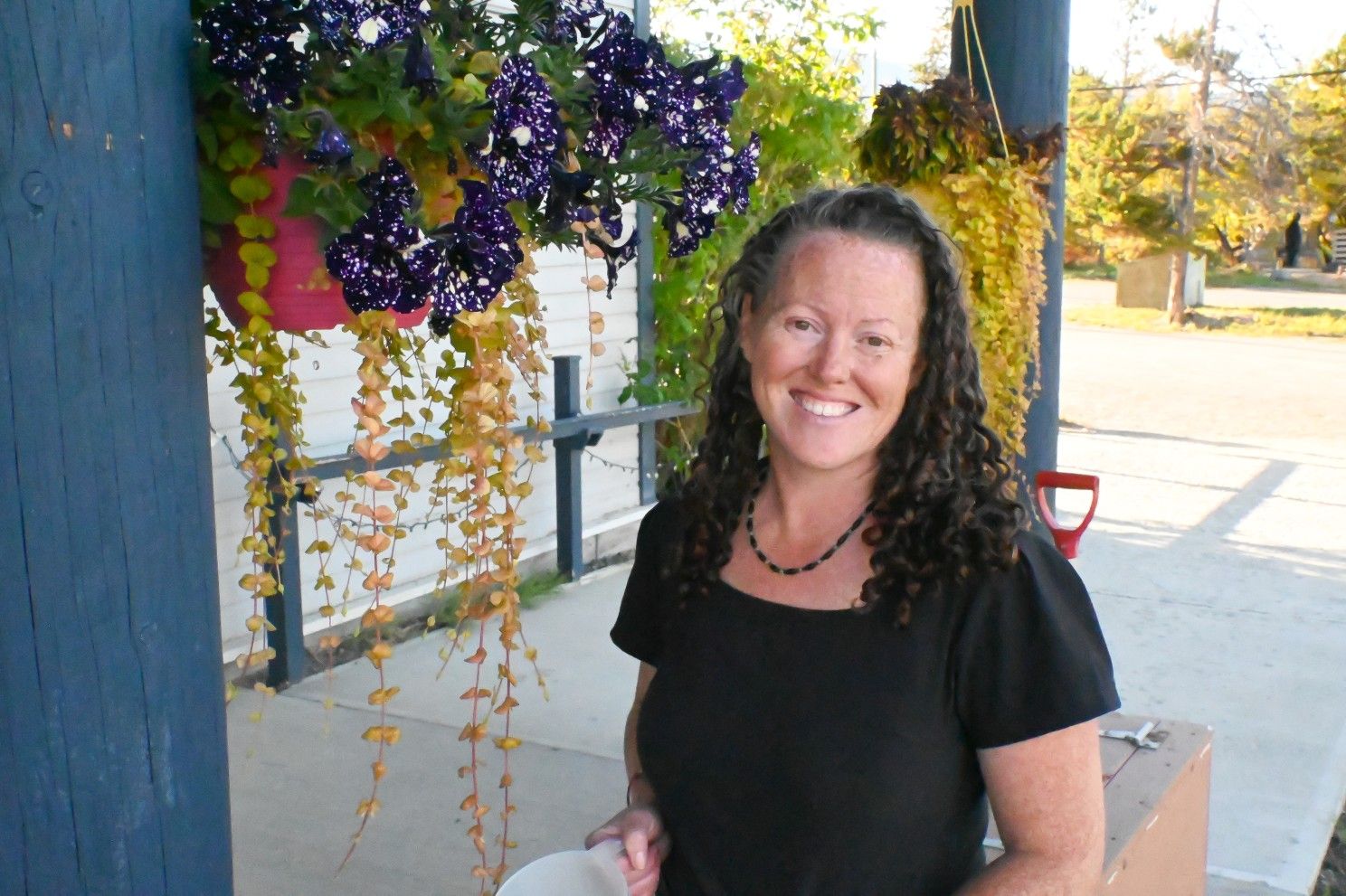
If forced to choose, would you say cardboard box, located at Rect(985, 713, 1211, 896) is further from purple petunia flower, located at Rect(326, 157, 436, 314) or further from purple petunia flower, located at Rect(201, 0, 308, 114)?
purple petunia flower, located at Rect(201, 0, 308, 114)

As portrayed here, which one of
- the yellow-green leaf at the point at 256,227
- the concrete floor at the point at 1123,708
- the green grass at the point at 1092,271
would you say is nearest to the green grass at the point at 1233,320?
the green grass at the point at 1092,271

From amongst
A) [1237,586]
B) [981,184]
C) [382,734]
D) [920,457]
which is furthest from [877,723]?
[1237,586]

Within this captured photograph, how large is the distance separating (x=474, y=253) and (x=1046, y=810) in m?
0.83

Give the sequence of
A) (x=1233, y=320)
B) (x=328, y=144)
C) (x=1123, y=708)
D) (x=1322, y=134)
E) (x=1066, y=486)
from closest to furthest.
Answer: (x=328, y=144)
(x=1066, y=486)
(x=1123, y=708)
(x=1233, y=320)
(x=1322, y=134)

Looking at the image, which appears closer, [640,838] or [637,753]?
[640,838]

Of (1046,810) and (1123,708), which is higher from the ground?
(1046,810)

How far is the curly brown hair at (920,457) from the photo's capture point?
143cm

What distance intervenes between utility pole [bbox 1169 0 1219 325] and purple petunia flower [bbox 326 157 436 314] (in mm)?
19011

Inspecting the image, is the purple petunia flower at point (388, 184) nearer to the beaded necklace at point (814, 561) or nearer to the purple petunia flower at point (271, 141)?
the purple petunia flower at point (271, 141)

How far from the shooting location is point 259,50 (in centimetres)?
103

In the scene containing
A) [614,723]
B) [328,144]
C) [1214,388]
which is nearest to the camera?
[328,144]

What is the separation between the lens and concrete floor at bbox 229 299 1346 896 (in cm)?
298

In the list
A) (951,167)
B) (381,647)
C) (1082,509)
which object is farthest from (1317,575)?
(381,647)

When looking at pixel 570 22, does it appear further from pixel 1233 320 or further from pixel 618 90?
pixel 1233 320
